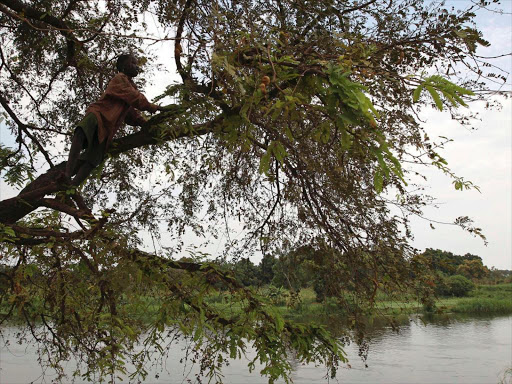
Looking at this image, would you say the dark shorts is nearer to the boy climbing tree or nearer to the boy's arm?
the boy climbing tree

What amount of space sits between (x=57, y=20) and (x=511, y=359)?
1264 centimetres

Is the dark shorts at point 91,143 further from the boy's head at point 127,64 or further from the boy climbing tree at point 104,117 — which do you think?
the boy's head at point 127,64

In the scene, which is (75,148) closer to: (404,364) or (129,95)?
(129,95)

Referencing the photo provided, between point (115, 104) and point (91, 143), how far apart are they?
0.34m

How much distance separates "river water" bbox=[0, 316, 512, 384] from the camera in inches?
428

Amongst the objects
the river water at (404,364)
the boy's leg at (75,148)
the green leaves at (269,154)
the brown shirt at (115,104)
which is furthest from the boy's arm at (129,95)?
the river water at (404,364)

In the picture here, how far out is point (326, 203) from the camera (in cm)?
479

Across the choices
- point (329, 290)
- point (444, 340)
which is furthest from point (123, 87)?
point (444, 340)

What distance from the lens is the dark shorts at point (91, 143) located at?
356 cm

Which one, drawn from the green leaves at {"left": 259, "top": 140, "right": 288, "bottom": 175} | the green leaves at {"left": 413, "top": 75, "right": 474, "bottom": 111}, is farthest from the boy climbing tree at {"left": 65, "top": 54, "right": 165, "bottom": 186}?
the green leaves at {"left": 413, "top": 75, "right": 474, "bottom": 111}

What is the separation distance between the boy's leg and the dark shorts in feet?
0.12

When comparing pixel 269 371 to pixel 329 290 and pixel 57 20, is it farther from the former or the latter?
pixel 57 20

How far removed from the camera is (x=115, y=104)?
3.72 meters

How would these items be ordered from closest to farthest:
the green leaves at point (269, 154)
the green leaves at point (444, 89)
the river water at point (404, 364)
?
the green leaves at point (444, 89) < the green leaves at point (269, 154) < the river water at point (404, 364)
